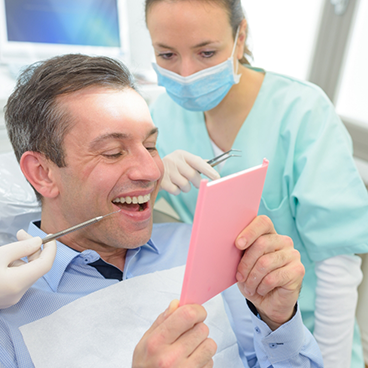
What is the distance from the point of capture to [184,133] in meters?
1.64

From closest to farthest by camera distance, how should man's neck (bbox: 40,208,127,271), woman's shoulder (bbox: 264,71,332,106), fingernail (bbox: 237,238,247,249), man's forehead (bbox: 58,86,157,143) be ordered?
1. fingernail (bbox: 237,238,247,249)
2. man's forehead (bbox: 58,86,157,143)
3. man's neck (bbox: 40,208,127,271)
4. woman's shoulder (bbox: 264,71,332,106)

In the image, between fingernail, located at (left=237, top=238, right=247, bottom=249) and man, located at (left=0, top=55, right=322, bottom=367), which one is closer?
fingernail, located at (left=237, top=238, right=247, bottom=249)

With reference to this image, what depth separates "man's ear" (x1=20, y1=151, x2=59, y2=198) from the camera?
1074 mm

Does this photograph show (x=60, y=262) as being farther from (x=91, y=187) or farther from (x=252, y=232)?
(x=252, y=232)

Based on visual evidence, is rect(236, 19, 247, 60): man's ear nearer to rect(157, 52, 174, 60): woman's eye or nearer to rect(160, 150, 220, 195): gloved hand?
rect(157, 52, 174, 60): woman's eye

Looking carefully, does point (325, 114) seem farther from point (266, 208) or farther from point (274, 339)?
point (274, 339)

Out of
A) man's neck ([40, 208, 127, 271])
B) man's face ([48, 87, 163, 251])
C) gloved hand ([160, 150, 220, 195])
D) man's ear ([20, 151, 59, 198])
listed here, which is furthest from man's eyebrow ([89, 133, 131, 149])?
gloved hand ([160, 150, 220, 195])

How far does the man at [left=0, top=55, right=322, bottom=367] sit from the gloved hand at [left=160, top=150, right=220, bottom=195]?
18 cm

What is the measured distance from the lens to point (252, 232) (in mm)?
797

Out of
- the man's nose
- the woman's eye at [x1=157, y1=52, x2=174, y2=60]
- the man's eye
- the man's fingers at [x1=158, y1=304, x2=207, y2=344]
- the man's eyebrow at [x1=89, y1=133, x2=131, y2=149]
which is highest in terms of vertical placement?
the woman's eye at [x1=157, y1=52, x2=174, y2=60]

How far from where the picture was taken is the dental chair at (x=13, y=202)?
134 cm

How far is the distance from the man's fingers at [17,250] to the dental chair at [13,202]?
1.52 feet

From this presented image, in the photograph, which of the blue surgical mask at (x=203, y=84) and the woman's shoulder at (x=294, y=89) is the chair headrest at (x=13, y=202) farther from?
the woman's shoulder at (x=294, y=89)

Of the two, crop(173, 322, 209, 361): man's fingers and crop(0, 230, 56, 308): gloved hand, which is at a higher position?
crop(173, 322, 209, 361): man's fingers
